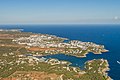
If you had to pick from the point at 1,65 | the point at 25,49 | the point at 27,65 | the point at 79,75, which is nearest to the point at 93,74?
the point at 79,75

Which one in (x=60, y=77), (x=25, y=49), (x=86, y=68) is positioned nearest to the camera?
(x=60, y=77)

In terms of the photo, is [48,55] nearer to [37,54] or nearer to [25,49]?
[37,54]

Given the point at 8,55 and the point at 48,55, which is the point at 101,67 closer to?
the point at 48,55

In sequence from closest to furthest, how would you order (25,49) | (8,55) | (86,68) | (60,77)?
(60,77) < (86,68) < (8,55) < (25,49)

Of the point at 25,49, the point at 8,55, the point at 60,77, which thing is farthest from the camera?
the point at 25,49

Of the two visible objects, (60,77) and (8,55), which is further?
(8,55)

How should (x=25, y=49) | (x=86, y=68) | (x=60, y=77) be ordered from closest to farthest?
1. (x=60, y=77)
2. (x=86, y=68)
3. (x=25, y=49)

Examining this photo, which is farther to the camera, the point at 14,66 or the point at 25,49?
the point at 25,49

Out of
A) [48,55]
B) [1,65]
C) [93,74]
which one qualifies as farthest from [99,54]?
[1,65]

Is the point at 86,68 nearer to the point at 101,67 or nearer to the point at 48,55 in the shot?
the point at 101,67
